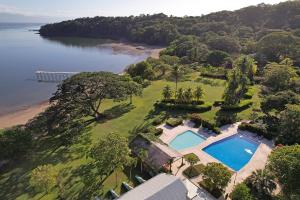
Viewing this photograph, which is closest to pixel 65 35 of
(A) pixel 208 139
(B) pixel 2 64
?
(B) pixel 2 64

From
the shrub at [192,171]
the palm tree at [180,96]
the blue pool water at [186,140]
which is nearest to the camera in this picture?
the shrub at [192,171]

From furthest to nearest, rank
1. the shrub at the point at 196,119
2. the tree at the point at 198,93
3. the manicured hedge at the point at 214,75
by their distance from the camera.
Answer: the manicured hedge at the point at 214,75
the tree at the point at 198,93
the shrub at the point at 196,119

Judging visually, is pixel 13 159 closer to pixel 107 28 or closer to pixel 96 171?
pixel 96 171

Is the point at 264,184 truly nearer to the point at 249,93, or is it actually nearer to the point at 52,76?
the point at 249,93

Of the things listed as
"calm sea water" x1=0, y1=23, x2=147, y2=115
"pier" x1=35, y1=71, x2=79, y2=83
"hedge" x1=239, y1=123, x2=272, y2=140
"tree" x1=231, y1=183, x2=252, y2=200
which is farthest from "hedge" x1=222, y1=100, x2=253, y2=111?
"pier" x1=35, y1=71, x2=79, y2=83

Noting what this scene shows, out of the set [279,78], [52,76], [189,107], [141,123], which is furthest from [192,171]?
[52,76]

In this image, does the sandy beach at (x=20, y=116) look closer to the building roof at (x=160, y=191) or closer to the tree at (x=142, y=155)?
the tree at (x=142, y=155)

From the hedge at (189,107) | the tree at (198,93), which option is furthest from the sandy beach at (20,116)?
the tree at (198,93)
